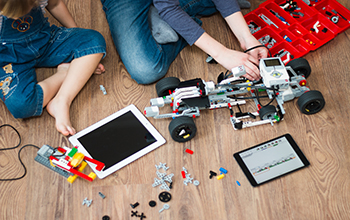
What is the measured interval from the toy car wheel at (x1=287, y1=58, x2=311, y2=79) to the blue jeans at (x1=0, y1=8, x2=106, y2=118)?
979 mm

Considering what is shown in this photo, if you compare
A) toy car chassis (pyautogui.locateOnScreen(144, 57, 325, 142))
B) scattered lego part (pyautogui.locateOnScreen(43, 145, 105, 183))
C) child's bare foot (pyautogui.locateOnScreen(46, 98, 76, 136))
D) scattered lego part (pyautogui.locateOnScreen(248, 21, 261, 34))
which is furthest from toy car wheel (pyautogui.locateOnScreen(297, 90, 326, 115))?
child's bare foot (pyautogui.locateOnScreen(46, 98, 76, 136))

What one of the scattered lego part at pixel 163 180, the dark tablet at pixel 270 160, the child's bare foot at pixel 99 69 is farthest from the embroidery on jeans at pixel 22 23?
the dark tablet at pixel 270 160

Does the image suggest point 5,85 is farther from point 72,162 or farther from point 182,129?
point 182,129

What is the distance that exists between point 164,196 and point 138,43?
779 millimetres

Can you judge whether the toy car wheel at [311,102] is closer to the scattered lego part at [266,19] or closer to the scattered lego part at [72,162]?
the scattered lego part at [266,19]

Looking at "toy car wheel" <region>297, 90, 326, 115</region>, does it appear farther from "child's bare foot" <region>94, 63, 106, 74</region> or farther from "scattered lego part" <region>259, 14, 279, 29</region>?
"child's bare foot" <region>94, 63, 106, 74</region>

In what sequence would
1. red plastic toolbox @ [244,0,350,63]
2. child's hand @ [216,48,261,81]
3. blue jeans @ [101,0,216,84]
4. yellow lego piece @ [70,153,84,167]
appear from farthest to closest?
red plastic toolbox @ [244,0,350,63] < blue jeans @ [101,0,216,84] < child's hand @ [216,48,261,81] < yellow lego piece @ [70,153,84,167]

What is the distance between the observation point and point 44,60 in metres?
1.61

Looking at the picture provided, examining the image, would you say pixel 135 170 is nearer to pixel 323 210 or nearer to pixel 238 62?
pixel 238 62

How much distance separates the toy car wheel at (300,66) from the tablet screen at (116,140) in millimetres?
792

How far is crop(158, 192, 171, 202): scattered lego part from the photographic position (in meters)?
1.35

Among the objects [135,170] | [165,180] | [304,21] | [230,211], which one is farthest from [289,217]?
[304,21]

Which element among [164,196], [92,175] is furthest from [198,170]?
[92,175]

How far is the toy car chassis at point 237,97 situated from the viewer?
1.38 meters
